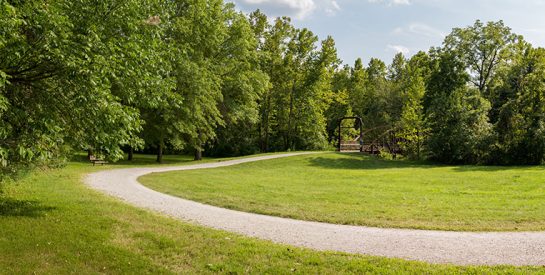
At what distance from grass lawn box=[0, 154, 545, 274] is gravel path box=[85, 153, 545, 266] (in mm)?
A: 560

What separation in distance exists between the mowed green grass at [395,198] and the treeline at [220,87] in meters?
3.46

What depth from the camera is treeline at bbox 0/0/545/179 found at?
7527 millimetres

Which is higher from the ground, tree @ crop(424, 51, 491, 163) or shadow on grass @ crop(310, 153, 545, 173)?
tree @ crop(424, 51, 491, 163)

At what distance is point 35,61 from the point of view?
7617 millimetres

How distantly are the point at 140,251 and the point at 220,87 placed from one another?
25.5m

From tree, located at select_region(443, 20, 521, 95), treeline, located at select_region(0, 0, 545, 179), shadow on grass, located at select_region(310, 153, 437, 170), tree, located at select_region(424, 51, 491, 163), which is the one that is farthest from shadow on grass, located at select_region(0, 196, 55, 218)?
tree, located at select_region(443, 20, 521, 95)

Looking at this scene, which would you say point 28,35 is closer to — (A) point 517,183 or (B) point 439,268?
(B) point 439,268

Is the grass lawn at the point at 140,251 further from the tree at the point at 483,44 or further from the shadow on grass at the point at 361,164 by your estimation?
the tree at the point at 483,44

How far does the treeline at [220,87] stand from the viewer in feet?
24.7

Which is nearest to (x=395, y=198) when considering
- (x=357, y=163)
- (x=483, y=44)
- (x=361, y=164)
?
(x=361, y=164)

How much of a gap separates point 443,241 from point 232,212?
512 cm

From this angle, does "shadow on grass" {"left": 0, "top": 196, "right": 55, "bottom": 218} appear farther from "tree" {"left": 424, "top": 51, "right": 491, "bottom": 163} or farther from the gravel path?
"tree" {"left": 424, "top": 51, "right": 491, "bottom": 163}

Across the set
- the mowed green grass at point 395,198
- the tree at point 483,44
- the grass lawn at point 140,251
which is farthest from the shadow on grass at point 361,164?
the grass lawn at point 140,251

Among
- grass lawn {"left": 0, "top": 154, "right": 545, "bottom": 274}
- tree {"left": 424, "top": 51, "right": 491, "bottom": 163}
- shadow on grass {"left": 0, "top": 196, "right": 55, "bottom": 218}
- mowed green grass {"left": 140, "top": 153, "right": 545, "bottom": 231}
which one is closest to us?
grass lawn {"left": 0, "top": 154, "right": 545, "bottom": 274}
